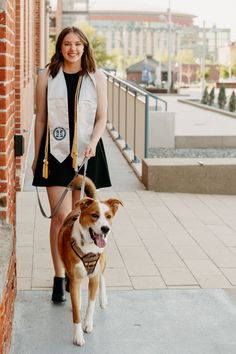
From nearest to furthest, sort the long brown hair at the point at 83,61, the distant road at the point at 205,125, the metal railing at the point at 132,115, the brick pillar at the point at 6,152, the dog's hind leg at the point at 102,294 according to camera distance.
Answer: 1. the brick pillar at the point at 6,152
2. the long brown hair at the point at 83,61
3. the dog's hind leg at the point at 102,294
4. the metal railing at the point at 132,115
5. the distant road at the point at 205,125

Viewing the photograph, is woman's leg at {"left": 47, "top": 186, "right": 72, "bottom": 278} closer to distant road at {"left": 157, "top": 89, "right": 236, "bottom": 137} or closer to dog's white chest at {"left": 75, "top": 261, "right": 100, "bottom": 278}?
dog's white chest at {"left": 75, "top": 261, "right": 100, "bottom": 278}

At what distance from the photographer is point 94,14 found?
629ft

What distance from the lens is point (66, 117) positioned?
16.5ft

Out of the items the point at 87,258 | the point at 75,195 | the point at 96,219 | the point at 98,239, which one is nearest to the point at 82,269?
the point at 87,258

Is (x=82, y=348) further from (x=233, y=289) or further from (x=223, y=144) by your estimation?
(x=223, y=144)

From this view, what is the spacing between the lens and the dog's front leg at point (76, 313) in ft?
14.9

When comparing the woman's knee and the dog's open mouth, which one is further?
the woman's knee

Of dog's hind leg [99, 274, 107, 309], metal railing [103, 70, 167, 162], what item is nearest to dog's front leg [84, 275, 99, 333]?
dog's hind leg [99, 274, 107, 309]

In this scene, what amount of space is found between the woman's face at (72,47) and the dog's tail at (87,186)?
78 centimetres

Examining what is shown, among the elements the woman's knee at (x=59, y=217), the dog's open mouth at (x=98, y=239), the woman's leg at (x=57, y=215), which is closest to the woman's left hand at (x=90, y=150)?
the woman's leg at (x=57, y=215)

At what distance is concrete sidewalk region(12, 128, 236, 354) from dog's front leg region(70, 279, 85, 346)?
0.22 ft

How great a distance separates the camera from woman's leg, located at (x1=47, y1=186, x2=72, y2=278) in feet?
17.0

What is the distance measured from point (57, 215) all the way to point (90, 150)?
0.56 metres

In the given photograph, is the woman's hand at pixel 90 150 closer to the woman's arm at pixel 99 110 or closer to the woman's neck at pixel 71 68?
the woman's arm at pixel 99 110
